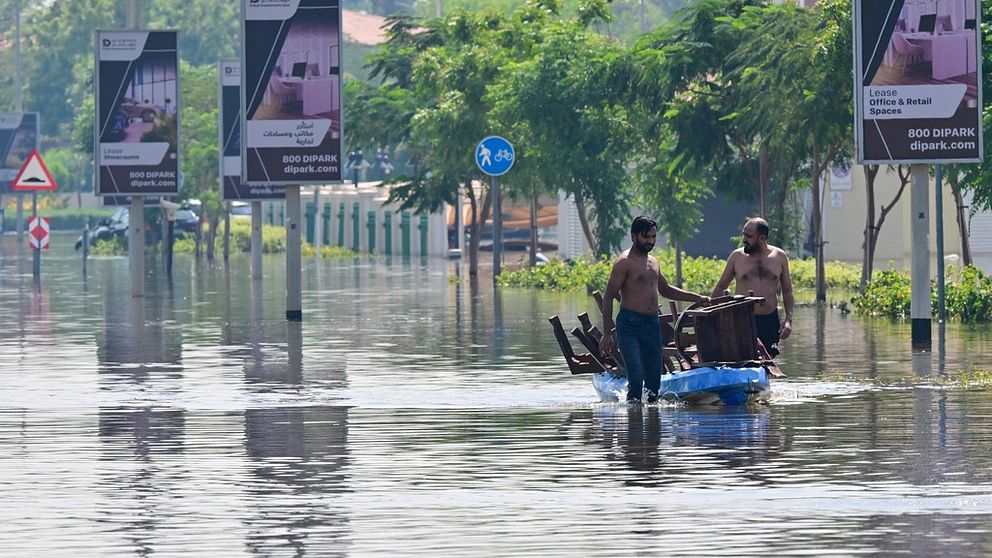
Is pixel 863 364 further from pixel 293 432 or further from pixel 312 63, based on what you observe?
pixel 312 63

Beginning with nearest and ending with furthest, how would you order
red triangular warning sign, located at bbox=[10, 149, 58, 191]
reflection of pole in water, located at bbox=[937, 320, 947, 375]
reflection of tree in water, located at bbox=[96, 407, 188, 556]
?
→ reflection of tree in water, located at bbox=[96, 407, 188, 556] → reflection of pole in water, located at bbox=[937, 320, 947, 375] → red triangular warning sign, located at bbox=[10, 149, 58, 191]

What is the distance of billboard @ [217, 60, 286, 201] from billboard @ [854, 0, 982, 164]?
25.4m

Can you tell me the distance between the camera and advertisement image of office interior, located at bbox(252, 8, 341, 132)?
33.7 m

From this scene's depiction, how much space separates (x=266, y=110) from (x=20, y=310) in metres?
8.49

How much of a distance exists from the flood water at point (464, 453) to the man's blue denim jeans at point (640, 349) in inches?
11.5

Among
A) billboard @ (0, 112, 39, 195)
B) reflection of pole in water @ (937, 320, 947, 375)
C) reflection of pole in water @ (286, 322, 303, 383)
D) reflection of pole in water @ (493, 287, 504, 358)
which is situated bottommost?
reflection of pole in water @ (286, 322, 303, 383)

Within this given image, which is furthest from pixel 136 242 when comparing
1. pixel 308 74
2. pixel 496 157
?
pixel 308 74

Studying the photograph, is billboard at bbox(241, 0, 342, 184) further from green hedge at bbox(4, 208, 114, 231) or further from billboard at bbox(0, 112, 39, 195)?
green hedge at bbox(4, 208, 114, 231)

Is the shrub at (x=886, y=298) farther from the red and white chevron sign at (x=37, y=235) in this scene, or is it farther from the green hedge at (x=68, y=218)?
the green hedge at (x=68, y=218)

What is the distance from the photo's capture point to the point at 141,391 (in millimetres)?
Answer: 21891

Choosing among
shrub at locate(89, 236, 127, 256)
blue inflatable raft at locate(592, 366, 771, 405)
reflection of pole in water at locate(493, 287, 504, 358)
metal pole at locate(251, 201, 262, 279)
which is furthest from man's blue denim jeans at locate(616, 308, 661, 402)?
shrub at locate(89, 236, 127, 256)

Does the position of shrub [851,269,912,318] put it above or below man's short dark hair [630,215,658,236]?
below

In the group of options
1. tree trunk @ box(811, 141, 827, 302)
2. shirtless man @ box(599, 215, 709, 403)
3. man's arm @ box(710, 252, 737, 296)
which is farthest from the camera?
tree trunk @ box(811, 141, 827, 302)

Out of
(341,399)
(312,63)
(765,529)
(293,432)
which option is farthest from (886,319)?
(765,529)
